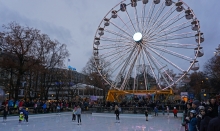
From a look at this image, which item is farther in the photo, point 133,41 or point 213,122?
point 133,41

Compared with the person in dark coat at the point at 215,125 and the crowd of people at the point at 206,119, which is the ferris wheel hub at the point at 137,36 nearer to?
the crowd of people at the point at 206,119

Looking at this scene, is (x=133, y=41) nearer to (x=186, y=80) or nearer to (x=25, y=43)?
(x=186, y=80)

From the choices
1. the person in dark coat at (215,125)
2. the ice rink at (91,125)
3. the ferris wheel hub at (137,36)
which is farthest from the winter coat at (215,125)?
the ferris wheel hub at (137,36)

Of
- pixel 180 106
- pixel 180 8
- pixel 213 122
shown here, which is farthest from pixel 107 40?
pixel 213 122

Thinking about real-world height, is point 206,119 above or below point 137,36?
below

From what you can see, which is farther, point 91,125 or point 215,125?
point 91,125

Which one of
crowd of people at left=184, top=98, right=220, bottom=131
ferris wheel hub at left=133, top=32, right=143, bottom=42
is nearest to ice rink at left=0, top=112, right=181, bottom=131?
crowd of people at left=184, top=98, right=220, bottom=131

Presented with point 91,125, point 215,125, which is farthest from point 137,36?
point 215,125

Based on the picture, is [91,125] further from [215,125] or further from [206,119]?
[215,125]

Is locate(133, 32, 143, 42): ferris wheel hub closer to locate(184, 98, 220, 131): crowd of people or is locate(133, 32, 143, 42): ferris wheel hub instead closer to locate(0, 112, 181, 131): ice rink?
locate(0, 112, 181, 131): ice rink

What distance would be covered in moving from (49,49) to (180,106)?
838 inches

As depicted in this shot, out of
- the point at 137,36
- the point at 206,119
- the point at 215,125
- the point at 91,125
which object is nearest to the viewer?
the point at 215,125

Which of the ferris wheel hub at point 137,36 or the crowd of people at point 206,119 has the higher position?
the ferris wheel hub at point 137,36

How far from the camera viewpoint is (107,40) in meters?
30.3
